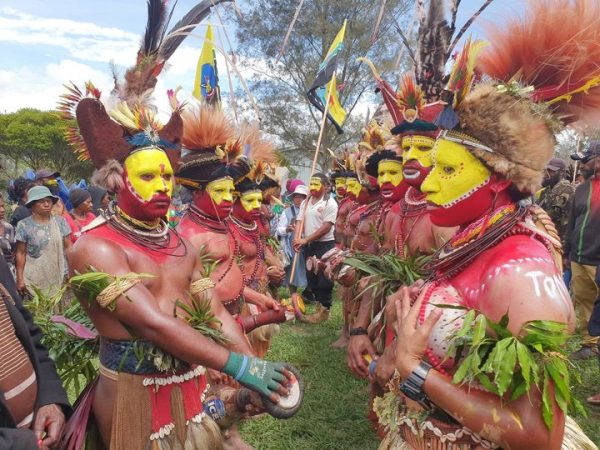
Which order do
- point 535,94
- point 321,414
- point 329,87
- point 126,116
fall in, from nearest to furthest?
point 535,94
point 126,116
point 321,414
point 329,87

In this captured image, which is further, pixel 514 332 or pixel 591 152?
pixel 591 152

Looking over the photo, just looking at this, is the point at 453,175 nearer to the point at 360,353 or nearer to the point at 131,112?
the point at 360,353

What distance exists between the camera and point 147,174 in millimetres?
2762

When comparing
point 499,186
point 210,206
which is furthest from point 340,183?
point 499,186

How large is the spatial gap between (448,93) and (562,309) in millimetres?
1038

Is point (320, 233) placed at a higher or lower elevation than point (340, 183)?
lower

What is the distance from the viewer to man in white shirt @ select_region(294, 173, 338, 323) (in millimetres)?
8844

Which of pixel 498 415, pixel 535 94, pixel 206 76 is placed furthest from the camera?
pixel 206 76

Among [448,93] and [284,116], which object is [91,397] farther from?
[284,116]

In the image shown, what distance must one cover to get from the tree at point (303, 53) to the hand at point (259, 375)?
13.7 m

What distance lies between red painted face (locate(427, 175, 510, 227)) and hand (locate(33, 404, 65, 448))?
2058 millimetres

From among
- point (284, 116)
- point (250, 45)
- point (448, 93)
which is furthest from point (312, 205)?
point (284, 116)

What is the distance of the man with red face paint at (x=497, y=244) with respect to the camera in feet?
5.39

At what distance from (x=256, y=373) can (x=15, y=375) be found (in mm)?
1090
